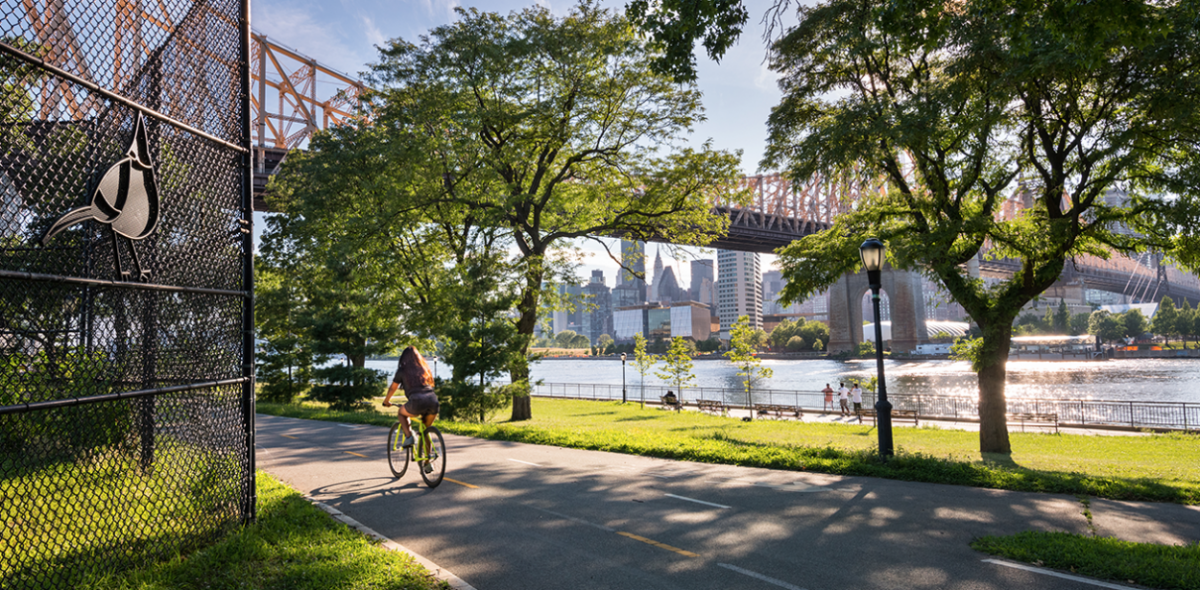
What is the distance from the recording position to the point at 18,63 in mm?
3611

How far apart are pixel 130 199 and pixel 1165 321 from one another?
155752 mm

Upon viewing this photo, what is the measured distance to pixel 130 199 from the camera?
14.2 feet

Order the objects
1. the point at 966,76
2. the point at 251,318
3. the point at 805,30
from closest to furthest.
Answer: the point at 251,318, the point at 966,76, the point at 805,30

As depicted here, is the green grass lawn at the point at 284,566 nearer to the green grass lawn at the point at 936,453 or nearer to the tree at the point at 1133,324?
the green grass lawn at the point at 936,453

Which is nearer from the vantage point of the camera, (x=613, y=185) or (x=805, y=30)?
(x=805, y=30)

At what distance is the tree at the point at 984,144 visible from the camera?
12289 millimetres

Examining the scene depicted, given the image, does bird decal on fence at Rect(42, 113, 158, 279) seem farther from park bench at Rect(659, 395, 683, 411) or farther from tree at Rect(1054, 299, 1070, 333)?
tree at Rect(1054, 299, 1070, 333)

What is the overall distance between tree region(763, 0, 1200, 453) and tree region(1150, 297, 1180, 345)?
13521 cm

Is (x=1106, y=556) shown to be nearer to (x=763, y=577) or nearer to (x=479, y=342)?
(x=763, y=577)

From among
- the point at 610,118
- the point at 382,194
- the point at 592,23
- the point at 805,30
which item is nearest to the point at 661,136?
the point at 610,118

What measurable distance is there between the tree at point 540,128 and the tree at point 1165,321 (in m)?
135

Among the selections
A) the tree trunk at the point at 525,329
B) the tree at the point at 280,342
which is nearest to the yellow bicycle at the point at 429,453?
the tree trunk at the point at 525,329

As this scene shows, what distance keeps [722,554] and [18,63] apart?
6.11 m

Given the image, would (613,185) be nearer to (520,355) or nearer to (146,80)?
(520,355)
